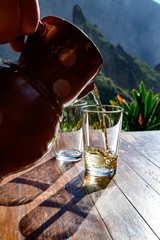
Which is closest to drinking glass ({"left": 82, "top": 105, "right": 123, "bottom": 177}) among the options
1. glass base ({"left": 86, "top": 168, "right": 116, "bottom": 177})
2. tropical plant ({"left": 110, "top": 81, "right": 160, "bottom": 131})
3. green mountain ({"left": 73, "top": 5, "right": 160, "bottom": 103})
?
glass base ({"left": 86, "top": 168, "right": 116, "bottom": 177})

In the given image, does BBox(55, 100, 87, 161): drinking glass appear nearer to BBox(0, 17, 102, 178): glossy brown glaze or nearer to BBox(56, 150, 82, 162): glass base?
BBox(56, 150, 82, 162): glass base

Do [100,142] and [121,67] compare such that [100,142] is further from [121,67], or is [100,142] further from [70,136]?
[121,67]

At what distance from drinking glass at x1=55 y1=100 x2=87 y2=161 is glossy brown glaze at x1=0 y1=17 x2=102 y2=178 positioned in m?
0.34

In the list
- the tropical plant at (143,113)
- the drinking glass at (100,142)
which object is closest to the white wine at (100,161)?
the drinking glass at (100,142)

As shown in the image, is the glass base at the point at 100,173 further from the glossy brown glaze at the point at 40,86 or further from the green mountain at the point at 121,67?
the green mountain at the point at 121,67

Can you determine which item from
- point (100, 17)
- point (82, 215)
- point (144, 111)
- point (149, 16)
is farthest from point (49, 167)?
point (149, 16)

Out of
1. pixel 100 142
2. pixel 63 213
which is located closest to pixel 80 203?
pixel 63 213

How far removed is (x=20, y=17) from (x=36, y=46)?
1.8 inches

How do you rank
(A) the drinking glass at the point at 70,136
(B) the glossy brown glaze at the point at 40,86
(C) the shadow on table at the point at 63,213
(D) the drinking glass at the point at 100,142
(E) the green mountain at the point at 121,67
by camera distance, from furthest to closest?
1. (E) the green mountain at the point at 121,67
2. (A) the drinking glass at the point at 70,136
3. (D) the drinking glass at the point at 100,142
4. (C) the shadow on table at the point at 63,213
5. (B) the glossy brown glaze at the point at 40,86

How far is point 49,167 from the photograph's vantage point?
0.65 metres

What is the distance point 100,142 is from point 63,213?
199 mm

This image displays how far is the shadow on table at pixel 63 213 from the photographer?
40 centimetres

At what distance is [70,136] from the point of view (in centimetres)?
70

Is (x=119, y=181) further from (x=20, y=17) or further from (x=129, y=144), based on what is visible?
(x=20, y=17)
